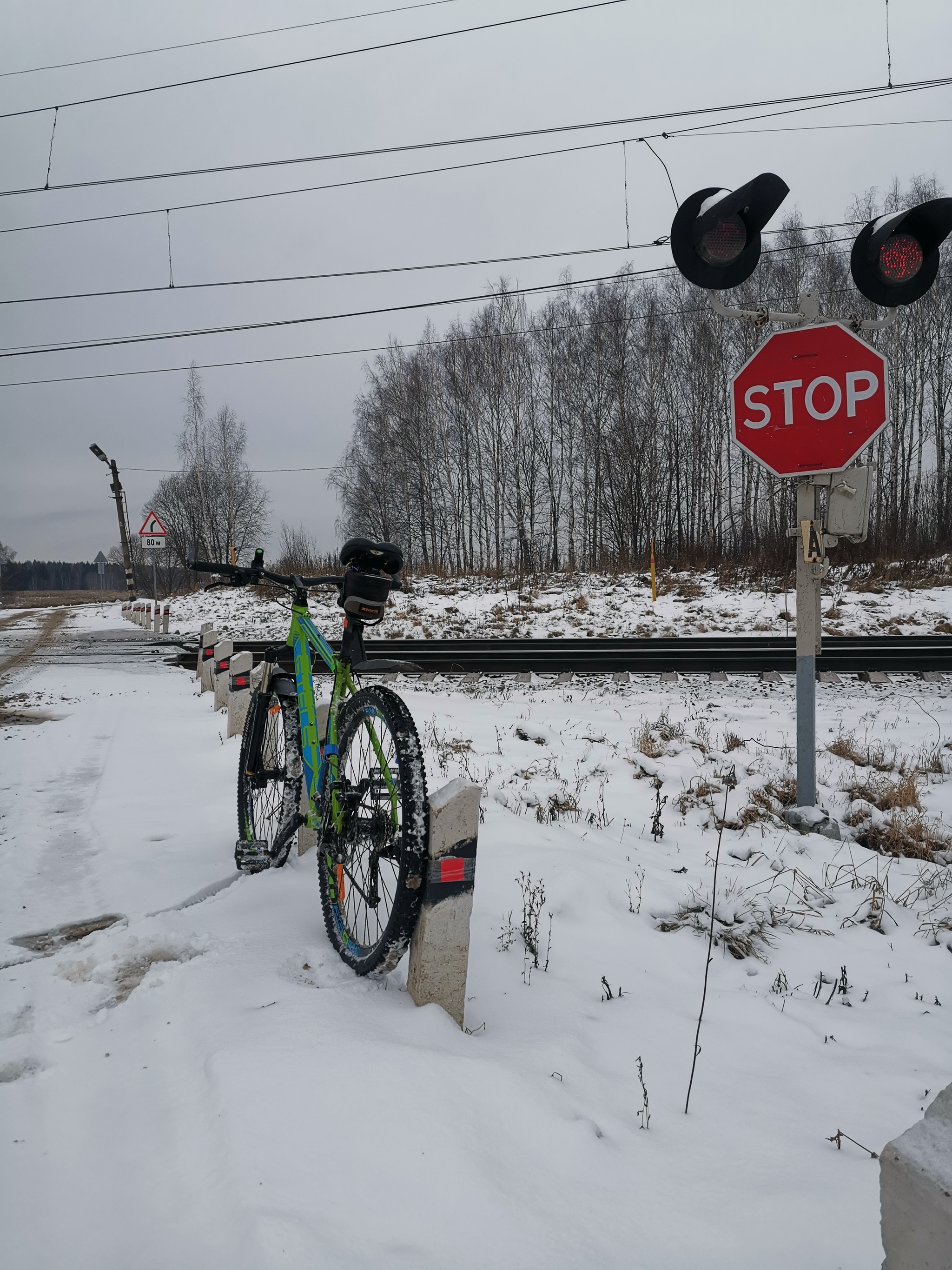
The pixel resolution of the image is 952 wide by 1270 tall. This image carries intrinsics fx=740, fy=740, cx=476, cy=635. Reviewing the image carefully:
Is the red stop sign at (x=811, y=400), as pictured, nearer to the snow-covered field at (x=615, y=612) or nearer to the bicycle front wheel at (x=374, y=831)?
the bicycle front wheel at (x=374, y=831)

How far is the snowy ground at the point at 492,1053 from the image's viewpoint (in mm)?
1550

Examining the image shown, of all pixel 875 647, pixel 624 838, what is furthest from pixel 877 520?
pixel 624 838

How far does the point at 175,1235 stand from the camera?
1480 mm

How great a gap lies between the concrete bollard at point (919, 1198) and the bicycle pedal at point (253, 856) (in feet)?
9.19

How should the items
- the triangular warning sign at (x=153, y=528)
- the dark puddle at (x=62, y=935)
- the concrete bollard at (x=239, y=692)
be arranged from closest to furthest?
the dark puddle at (x=62, y=935)
the concrete bollard at (x=239, y=692)
the triangular warning sign at (x=153, y=528)

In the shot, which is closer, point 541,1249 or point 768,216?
point 541,1249

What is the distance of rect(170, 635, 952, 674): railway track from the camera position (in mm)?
8812

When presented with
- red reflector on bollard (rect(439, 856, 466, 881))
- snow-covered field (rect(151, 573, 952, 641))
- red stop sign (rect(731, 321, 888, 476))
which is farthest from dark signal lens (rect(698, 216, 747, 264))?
snow-covered field (rect(151, 573, 952, 641))

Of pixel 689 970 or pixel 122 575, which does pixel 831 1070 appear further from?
pixel 122 575

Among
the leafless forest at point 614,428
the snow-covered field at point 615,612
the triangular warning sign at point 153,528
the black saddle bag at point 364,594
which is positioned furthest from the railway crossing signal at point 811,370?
the triangular warning sign at point 153,528

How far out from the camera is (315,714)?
296 centimetres

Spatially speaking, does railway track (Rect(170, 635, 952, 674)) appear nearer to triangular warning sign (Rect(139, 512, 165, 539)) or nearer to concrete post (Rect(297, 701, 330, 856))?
concrete post (Rect(297, 701, 330, 856))

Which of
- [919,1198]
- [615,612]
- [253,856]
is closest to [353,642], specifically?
[253,856]

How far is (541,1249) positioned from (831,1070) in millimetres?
1213
